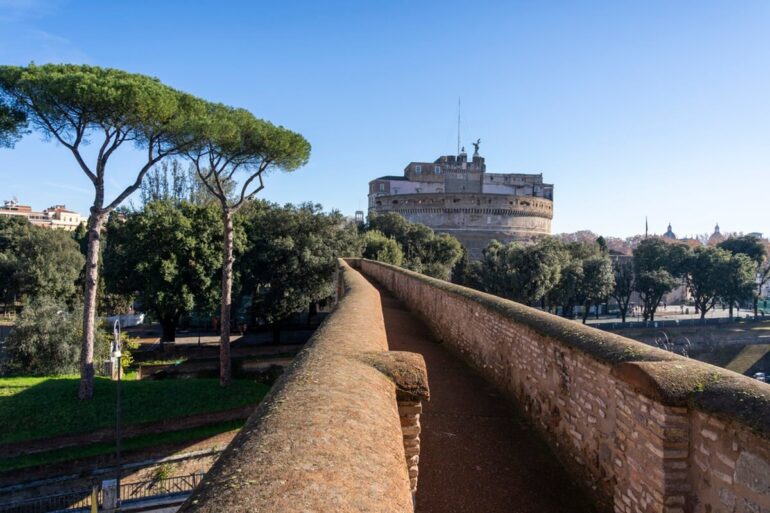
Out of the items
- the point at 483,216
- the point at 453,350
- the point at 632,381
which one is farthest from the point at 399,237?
the point at 632,381

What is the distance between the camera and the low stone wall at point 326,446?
55.7 inches

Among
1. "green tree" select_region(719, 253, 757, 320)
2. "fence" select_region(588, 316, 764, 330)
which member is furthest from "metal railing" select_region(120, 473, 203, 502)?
"green tree" select_region(719, 253, 757, 320)

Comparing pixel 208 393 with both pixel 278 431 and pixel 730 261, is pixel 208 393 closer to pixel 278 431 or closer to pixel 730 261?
pixel 278 431

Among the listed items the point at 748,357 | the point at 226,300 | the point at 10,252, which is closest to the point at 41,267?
the point at 10,252

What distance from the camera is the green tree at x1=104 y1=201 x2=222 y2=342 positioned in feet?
60.2

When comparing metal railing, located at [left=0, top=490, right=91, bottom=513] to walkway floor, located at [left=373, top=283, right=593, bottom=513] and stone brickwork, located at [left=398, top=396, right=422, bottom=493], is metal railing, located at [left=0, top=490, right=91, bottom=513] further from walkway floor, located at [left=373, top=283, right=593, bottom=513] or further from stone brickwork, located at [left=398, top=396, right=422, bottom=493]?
stone brickwork, located at [left=398, top=396, right=422, bottom=493]

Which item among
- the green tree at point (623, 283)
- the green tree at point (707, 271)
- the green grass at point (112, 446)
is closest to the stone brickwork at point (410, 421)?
the green grass at point (112, 446)

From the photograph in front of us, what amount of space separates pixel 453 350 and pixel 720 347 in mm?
30657

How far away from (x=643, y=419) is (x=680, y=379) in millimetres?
374

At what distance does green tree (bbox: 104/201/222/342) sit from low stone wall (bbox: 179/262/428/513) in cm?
1712

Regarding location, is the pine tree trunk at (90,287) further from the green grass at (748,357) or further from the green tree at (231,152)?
the green grass at (748,357)

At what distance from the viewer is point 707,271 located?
111 ft

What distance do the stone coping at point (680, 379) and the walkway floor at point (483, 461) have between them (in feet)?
3.59

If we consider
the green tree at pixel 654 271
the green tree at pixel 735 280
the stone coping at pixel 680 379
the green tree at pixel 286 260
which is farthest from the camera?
the green tree at pixel 735 280
